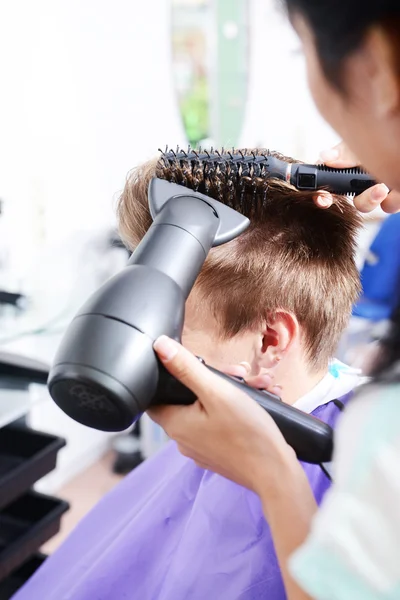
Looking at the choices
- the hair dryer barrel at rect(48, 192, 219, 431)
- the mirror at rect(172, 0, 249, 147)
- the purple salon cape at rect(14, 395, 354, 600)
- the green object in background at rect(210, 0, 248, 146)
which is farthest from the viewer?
the green object in background at rect(210, 0, 248, 146)

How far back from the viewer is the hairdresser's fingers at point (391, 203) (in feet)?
3.21

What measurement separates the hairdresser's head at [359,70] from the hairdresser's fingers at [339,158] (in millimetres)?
358

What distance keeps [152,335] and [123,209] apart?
2.03ft

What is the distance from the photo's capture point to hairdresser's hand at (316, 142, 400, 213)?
0.91 m

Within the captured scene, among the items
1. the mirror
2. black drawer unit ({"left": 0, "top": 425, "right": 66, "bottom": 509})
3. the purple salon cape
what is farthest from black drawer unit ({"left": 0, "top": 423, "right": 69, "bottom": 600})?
the mirror

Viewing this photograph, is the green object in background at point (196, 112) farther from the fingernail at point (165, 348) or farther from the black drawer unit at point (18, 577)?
the fingernail at point (165, 348)

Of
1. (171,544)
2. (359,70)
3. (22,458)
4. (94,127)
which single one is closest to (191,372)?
(359,70)

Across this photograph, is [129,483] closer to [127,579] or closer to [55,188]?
[127,579]

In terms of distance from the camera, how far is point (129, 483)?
4.58 ft

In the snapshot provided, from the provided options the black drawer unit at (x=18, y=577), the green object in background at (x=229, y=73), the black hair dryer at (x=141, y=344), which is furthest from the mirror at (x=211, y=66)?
the black hair dryer at (x=141, y=344)

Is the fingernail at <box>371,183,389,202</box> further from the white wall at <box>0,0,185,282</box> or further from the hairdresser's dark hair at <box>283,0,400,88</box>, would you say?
the white wall at <box>0,0,185,282</box>

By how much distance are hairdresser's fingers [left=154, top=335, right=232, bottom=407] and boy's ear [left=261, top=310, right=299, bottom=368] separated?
42 cm

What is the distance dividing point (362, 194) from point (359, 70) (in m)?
0.45

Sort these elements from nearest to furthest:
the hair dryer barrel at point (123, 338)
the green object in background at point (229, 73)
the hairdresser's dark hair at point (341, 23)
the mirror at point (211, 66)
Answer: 1. the hairdresser's dark hair at point (341, 23)
2. the hair dryer barrel at point (123, 338)
3. the mirror at point (211, 66)
4. the green object in background at point (229, 73)
